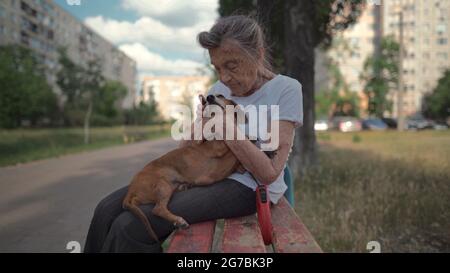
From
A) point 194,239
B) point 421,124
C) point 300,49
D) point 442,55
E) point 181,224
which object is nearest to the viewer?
point 194,239

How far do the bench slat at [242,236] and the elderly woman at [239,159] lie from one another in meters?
0.05

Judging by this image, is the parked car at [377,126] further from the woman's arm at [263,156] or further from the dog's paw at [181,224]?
the dog's paw at [181,224]

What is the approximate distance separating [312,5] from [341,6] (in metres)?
1.22

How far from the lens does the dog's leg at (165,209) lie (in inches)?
74.7

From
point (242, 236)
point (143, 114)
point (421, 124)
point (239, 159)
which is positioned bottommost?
point (242, 236)

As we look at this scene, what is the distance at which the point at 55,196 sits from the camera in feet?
10.8

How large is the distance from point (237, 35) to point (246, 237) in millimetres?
927

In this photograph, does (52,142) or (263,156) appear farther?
(52,142)

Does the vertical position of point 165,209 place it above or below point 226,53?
below

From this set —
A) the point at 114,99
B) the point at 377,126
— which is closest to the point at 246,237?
the point at 114,99

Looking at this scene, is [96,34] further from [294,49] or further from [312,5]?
[312,5]

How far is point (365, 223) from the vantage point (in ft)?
12.0

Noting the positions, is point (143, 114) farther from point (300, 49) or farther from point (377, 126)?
point (377, 126)
